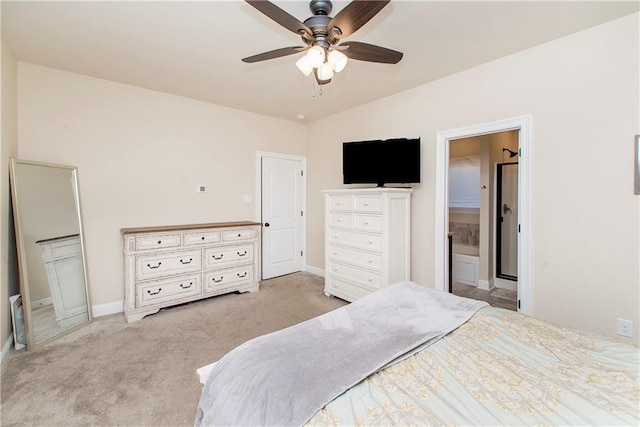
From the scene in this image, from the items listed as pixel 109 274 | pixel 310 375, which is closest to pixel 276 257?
pixel 109 274

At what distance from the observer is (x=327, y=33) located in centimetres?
171

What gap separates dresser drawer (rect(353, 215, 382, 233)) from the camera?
3178 mm

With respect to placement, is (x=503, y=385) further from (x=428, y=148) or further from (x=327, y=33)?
(x=428, y=148)

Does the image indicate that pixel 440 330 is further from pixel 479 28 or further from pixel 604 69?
pixel 604 69

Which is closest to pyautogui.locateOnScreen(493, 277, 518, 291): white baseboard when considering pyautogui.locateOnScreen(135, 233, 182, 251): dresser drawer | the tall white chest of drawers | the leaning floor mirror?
the tall white chest of drawers

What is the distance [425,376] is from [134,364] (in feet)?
7.68

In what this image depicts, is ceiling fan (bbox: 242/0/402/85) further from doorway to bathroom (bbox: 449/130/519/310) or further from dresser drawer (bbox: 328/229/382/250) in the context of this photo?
doorway to bathroom (bbox: 449/130/519/310)

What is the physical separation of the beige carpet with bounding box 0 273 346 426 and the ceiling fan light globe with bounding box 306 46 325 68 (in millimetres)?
2324

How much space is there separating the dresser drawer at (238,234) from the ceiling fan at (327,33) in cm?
234

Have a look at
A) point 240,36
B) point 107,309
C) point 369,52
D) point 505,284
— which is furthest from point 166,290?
point 505,284

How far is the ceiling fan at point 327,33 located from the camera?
146 centimetres

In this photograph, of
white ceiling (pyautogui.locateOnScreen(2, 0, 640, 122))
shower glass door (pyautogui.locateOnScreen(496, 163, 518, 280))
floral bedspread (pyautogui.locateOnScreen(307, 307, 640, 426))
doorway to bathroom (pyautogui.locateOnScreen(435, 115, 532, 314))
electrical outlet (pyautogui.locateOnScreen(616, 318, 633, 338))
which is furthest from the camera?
shower glass door (pyautogui.locateOnScreen(496, 163, 518, 280))

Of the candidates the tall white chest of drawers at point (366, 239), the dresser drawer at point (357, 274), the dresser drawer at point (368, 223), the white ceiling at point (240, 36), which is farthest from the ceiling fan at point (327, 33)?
the dresser drawer at point (357, 274)

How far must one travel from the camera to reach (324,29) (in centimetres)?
169
